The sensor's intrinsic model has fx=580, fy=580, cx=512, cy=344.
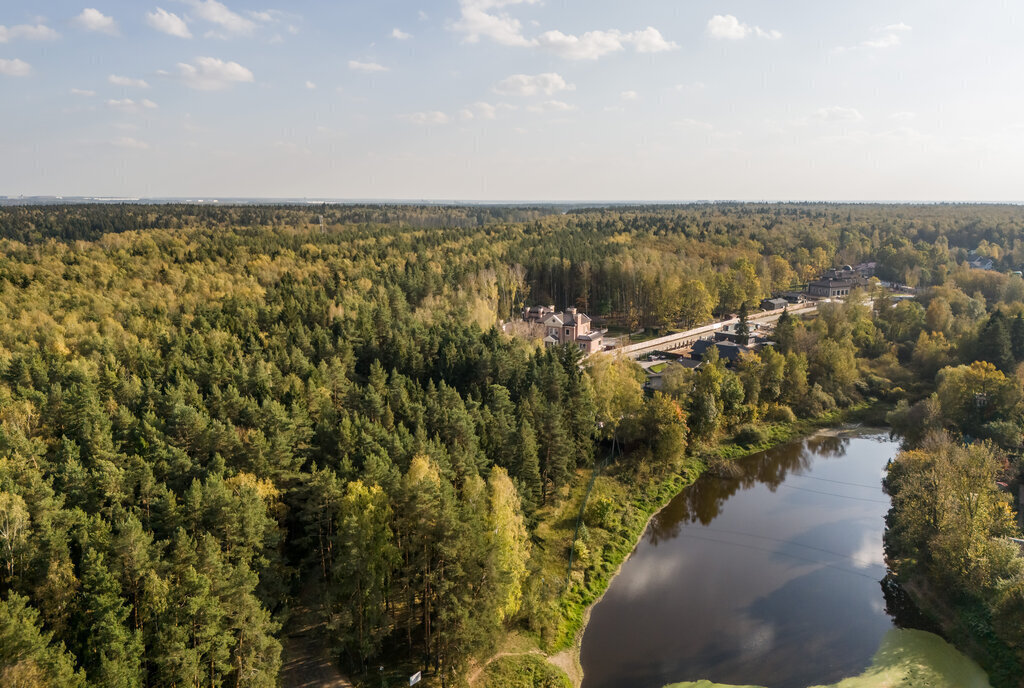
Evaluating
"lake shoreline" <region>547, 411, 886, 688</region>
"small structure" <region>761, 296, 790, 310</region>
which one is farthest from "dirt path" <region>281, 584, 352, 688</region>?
"small structure" <region>761, 296, 790, 310</region>

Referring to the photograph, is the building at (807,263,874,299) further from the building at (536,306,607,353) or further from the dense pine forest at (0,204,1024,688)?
the building at (536,306,607,353)

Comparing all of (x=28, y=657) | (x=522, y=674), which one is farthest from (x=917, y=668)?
(x=28, y=657)

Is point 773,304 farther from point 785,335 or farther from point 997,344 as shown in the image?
point 997,344

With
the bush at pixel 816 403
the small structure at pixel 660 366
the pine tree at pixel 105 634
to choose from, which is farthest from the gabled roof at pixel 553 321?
the pine tree at pixel 105 634

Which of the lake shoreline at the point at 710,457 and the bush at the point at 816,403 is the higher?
the bush at the point at 816,403

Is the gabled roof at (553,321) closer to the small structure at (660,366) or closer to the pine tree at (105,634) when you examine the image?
the small structure at (660,366)

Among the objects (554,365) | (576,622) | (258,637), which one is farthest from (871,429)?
(258,637)
